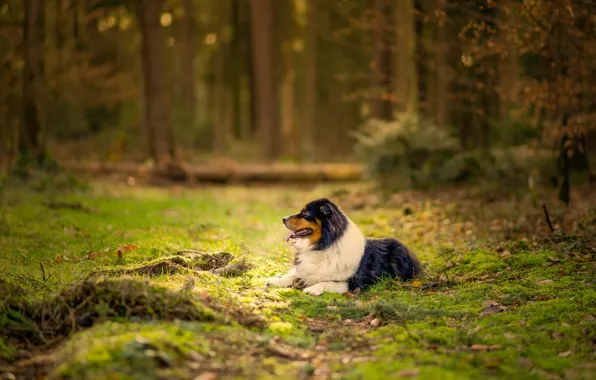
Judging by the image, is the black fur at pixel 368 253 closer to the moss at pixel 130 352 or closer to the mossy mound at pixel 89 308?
the mossy mound at pixel 89 308

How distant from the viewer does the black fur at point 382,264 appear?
8430 mm

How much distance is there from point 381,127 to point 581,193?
18.1 ft

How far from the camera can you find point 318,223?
812 cm

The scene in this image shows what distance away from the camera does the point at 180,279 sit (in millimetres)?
7938

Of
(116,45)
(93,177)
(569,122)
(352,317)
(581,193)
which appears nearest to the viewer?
(352,317)

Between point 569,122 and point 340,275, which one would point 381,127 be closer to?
point 569,122

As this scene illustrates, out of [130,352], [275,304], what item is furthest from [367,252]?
[130,352]

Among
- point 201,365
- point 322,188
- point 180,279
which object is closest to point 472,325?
point 201,365

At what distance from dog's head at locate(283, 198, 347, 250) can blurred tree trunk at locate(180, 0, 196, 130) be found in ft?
101

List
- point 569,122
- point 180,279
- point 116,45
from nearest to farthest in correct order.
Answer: point 180,279 → point 569,122 → point 116,45

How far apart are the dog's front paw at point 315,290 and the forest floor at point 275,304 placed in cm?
11

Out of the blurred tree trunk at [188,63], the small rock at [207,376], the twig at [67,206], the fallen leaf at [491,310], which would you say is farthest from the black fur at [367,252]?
the blurred tree trunk at [188,63]

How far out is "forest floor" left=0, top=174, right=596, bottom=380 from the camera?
17.6 ft

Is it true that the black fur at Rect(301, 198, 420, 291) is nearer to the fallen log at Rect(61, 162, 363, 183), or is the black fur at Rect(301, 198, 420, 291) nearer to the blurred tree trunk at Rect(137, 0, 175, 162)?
the fallen log at Rect(61, 162, 363, 183)
